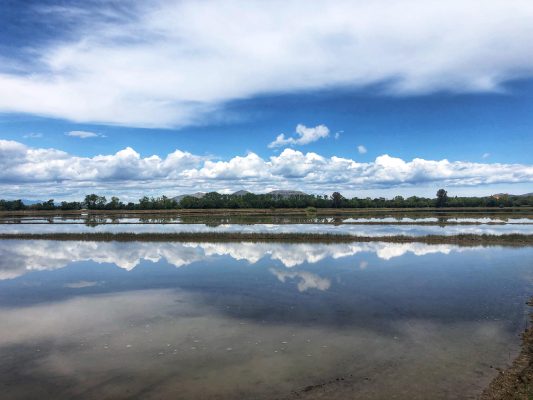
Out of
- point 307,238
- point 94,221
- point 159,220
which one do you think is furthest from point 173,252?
point 94,221

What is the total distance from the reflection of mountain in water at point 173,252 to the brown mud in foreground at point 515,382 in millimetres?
14553

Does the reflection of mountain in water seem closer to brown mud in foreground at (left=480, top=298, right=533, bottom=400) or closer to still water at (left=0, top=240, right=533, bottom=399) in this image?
still water at (left=0, top=240, right=533, bottom=399)

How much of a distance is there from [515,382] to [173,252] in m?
24.4

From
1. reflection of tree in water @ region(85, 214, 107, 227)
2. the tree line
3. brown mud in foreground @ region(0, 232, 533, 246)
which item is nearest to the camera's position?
brown mud in foreground @ region(0, 232, 533, 246)

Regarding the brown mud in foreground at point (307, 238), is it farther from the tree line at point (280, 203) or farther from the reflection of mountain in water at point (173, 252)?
the tree line at point (280, 203)

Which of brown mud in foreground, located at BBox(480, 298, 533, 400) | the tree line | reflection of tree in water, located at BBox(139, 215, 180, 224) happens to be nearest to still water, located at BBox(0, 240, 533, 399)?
brown mud in foreground, located at BBox(480, 298, 533, 400)

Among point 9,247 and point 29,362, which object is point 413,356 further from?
point 9,247

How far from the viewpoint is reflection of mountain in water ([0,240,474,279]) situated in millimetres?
25062

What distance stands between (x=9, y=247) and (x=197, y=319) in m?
29.0

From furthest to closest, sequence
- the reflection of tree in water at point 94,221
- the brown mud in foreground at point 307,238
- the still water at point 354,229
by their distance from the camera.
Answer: the reflection of tree in water at point 94,221 < the still water at point 354,229 < the brown mud in foreground at point 307,238

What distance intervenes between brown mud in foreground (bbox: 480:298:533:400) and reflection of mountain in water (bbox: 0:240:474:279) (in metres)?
14.6

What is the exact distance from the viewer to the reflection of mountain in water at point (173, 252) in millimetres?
25062

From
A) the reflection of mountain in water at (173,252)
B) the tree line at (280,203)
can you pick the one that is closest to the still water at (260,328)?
the reflection of mountain in water at (173,252)

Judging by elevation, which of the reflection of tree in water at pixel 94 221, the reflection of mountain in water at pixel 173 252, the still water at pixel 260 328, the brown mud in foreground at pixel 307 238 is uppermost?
the reflection of tree in water at pixel 94 221
